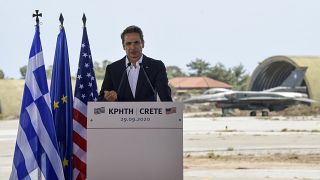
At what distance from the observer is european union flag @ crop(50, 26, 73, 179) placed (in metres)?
7.77

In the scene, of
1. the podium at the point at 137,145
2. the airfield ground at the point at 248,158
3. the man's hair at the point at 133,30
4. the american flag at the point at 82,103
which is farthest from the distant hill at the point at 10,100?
the podium at the point at 137,145

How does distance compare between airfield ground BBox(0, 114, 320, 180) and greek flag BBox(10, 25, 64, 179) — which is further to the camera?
airfield ground BBox(0, 114, 320, 180)

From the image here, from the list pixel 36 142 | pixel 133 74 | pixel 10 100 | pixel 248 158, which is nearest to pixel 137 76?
pixel 133 74

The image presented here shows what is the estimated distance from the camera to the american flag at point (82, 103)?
7703 mm

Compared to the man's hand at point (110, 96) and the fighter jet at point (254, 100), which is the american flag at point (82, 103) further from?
the fighter jet at point (254, 100)

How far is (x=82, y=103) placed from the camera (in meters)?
7.88

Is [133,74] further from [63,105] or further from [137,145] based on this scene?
[63,105]

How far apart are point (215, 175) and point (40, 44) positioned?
5.98 meters

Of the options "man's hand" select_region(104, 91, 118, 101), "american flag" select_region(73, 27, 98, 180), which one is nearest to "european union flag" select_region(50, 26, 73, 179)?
"american flag" select_region(73, 27, 98, 180)

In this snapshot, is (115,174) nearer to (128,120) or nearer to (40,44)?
(128,120)

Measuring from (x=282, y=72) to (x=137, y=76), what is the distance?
7906 centimetres

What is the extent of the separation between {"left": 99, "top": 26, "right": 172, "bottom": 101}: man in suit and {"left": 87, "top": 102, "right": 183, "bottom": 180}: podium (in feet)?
1.99

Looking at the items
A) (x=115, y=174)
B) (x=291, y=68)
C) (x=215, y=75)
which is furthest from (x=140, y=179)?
(x=215, y=75)

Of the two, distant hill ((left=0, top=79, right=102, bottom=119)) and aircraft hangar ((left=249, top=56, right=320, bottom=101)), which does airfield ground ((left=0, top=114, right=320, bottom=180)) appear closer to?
distant hill ((left=0, top=79, right=102, bottom=119))
